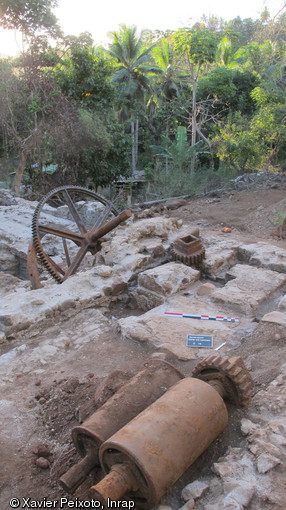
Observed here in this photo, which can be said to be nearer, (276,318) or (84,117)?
(276,318)

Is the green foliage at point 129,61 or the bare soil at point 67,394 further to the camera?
the green foliage at point 129,61

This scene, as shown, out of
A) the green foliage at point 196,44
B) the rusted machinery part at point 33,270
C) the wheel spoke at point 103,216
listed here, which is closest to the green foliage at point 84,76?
the green foliage at point 196,44

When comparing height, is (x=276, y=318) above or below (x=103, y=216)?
below

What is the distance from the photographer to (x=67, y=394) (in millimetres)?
2615

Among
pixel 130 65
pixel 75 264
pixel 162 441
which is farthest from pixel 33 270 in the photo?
pixel 130 65

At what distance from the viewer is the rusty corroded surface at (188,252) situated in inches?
185

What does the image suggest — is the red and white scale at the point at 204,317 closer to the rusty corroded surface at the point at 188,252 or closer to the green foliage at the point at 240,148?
the rusty corroded surface at the point at 188,252

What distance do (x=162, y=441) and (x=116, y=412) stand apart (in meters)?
0.35

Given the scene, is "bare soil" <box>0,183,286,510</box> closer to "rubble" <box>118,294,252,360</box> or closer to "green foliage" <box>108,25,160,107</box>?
"rubble" <box>118,294,252,360</box>

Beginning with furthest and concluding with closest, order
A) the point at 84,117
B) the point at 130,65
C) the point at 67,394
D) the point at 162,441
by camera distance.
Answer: the point at 130,65 < the point at 84,117 < the point at 67,394 < the point at 162,441

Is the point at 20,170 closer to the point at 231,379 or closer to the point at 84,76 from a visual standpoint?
the point at 84,76

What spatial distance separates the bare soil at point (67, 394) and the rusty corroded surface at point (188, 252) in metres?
0.94

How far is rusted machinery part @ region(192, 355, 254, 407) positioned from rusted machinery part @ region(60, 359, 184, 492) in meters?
0.21

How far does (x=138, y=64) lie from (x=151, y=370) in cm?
1914
